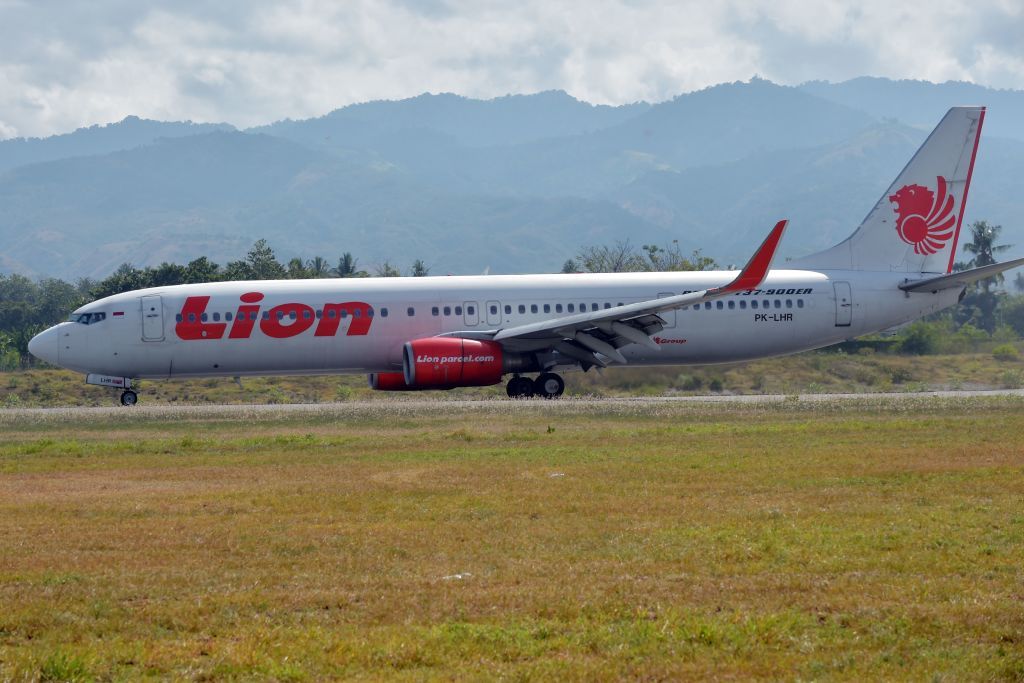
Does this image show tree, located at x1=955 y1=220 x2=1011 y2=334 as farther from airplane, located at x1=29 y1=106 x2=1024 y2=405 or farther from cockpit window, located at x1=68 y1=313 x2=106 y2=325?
cockpit window, located at x1=68 y1=313 x2=106 y2=325

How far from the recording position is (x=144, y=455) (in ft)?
70.1

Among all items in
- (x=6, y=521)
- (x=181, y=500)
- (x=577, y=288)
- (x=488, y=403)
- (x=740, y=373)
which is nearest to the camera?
(x=6, y=521)

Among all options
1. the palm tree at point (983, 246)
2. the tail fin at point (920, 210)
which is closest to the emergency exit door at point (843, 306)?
the tail fin at point (920, 210)

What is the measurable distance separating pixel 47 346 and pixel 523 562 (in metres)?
26.4

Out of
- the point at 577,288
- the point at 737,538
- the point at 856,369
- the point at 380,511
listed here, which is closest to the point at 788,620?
the point at 737,538

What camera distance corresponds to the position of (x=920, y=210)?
38.1 metres

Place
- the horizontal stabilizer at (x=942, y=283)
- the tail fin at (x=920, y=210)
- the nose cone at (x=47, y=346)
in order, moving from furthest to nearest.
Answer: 1. the tail fin at (x=920, y=210)
2. the horizontal stabilizer at (x=942, y=283)
3. the nose cone at (x=47, y=346)

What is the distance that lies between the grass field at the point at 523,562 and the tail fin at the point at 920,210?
17.6 metres

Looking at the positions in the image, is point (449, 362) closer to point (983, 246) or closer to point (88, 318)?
point (88, 318)

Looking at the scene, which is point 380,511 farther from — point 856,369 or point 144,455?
point 856,369

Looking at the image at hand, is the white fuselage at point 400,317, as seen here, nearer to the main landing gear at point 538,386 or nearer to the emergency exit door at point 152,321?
the emergency exit door at point 152,321

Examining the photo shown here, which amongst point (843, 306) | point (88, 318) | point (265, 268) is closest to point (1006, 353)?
point (843, 306)

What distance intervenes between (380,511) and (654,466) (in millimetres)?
5082

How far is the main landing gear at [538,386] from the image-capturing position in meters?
34.6
